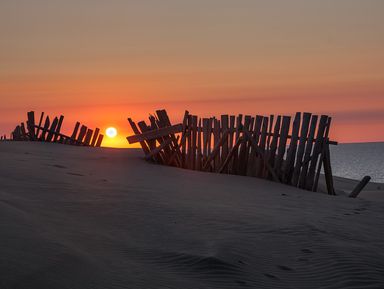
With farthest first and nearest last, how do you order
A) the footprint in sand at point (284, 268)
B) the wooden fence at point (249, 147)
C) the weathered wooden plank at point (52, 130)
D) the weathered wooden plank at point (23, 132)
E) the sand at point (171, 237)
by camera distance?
the weathered wooden plank at point (23, 132) → the weathered wooden plank at point (52, 130) → the wooden fence at point (249, 147) → the footprint in sand at point (284, 268) → the sand at point (171, 237)

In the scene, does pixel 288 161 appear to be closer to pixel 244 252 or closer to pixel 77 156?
pixel 77 156

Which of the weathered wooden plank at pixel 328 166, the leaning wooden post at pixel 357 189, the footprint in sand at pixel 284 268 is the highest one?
the weathered wooden plank at pixel 328 166

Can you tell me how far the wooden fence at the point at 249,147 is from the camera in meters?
11.8

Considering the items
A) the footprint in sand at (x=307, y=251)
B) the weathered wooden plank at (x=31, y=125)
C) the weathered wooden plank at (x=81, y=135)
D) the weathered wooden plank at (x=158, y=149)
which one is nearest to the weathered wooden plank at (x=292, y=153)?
the weathered wooden plank at (x=158, y=149)

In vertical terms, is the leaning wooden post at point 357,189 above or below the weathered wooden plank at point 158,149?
below

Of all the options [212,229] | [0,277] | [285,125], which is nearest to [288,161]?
[285,125]

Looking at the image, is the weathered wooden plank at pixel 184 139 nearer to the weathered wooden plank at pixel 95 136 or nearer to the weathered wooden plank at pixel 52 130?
the weathered wooden plank at pixel 52 130

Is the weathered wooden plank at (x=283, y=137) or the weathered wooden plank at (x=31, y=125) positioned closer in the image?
the weathered wooden plank at (x=283, y=137)

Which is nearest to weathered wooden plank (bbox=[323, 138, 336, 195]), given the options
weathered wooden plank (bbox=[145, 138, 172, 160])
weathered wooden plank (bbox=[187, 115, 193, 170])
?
weathered wooden plank (bbox=[187, 115, 193, 170])

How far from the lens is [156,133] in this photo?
14008mm

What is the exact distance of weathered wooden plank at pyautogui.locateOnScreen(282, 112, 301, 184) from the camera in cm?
1182

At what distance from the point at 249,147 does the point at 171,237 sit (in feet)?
22.6

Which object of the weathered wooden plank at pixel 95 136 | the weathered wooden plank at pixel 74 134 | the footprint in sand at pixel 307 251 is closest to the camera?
the footprint in sand at pixel 307 251

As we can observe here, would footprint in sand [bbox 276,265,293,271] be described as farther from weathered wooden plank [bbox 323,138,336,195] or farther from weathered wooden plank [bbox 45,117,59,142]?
weathered wooden plank [bbox 45,117,59,142]
